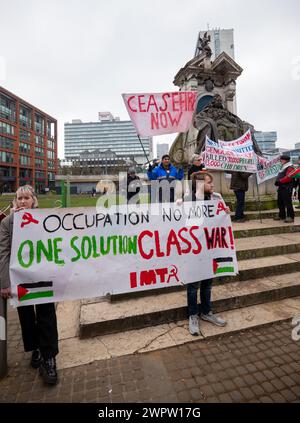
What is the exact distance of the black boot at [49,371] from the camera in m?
2.34

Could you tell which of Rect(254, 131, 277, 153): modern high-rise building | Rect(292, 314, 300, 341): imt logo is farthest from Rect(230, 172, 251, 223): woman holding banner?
Rect(254, 131, 277, 153): modern high-rise building

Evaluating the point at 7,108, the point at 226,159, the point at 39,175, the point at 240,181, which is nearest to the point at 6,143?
the point at 7,108

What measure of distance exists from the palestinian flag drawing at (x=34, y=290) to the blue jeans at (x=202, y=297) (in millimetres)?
1645

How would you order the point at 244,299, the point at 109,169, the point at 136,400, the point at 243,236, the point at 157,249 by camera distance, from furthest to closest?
the point at 109,169, the point at 243,236, the point at 244,299, the point at 157,249, the point at 136,400

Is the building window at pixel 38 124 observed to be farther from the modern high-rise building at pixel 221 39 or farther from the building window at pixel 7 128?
the modern high-rise building at pixel 221 39

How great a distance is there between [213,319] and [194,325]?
12.1 inches

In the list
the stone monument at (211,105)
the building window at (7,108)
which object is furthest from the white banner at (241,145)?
the building window at (7,108)

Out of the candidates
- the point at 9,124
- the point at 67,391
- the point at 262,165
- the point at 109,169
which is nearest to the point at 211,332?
the point at 67,391

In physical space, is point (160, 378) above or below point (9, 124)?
below

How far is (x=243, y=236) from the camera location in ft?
18.7

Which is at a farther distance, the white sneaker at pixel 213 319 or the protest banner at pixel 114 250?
the white sneaker at pixel 213 319

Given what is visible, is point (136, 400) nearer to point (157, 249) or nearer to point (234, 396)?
point (234, 396)

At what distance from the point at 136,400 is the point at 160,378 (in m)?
0.33

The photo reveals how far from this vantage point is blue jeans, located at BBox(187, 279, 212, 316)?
309 centimetres
